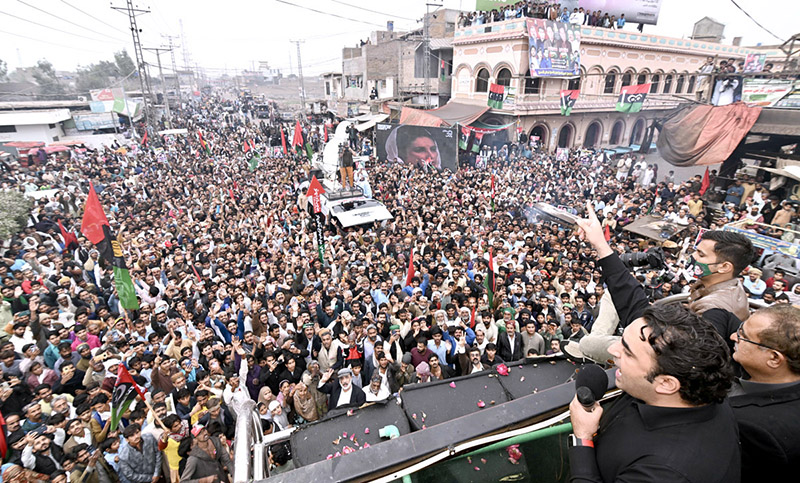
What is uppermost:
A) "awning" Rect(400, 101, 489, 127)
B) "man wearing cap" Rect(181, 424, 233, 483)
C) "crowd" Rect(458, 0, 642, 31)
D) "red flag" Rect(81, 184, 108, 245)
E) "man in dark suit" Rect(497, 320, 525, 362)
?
"crowd" Rect(458, 0, 642, 31)

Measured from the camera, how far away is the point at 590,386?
136cm

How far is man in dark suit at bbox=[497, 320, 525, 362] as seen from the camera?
598cm

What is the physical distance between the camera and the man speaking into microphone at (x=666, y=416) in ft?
3.77

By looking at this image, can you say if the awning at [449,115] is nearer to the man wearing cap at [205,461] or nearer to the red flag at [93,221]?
the red flag at [93,221]

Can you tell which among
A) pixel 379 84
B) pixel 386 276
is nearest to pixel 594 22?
pixel 379 84

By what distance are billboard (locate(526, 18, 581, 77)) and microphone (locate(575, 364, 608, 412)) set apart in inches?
895

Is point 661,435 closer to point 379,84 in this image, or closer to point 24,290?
point 24,290

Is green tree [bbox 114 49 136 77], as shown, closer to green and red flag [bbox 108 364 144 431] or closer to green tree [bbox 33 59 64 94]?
green tree [bbox 33 59 64 94]

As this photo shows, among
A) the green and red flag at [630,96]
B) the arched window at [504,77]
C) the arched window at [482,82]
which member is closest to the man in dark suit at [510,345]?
the green and red flag at [630,96]

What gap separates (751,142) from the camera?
14.2 metres

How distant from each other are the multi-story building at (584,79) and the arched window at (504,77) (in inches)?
2.1

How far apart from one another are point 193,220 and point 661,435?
13252 millimetres

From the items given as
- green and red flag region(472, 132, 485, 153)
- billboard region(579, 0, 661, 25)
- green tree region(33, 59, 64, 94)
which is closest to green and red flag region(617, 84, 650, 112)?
green and red flag region(472, 132, 485, 153)

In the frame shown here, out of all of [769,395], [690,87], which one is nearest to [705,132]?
[769,395]
